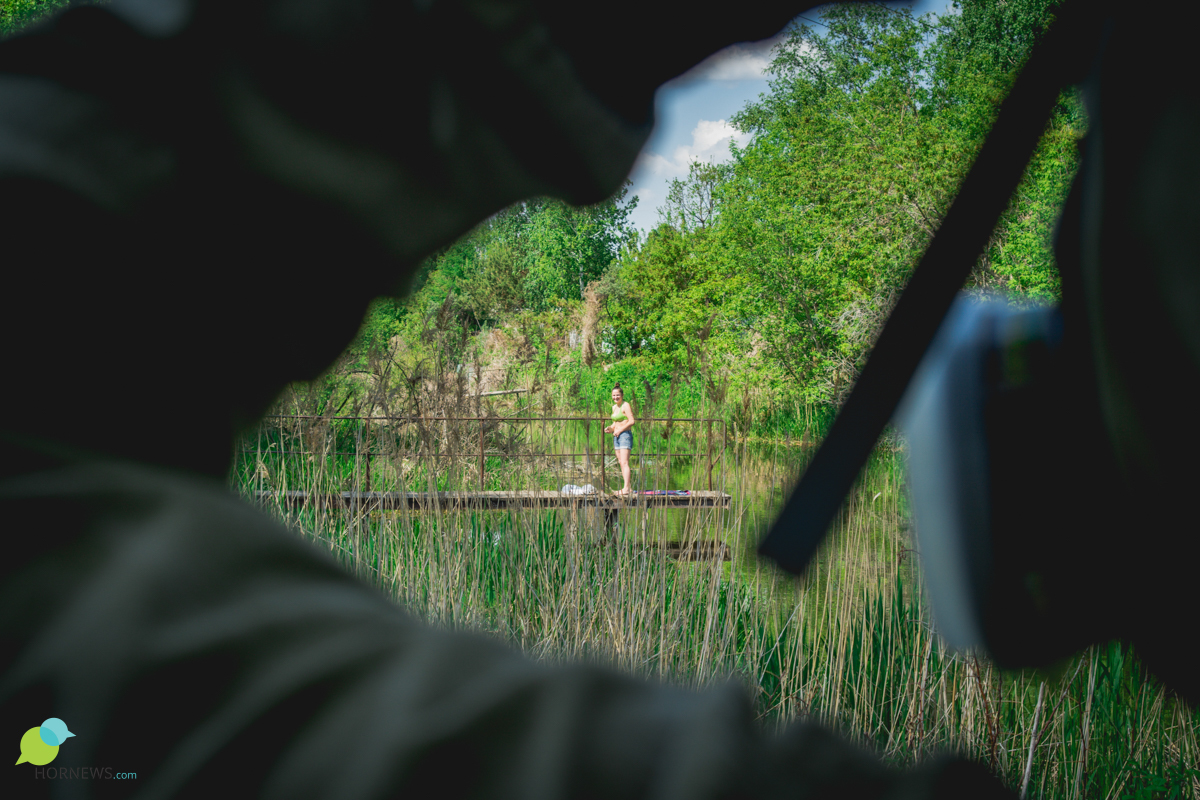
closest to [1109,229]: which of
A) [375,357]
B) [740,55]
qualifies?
[740,55]

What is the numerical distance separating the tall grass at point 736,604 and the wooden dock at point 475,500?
3 cm

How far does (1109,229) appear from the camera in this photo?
0.25 meters

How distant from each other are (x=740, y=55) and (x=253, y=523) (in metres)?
0.26

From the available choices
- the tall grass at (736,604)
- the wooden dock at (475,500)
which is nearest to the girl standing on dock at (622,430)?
the wooden dock at (475,500)

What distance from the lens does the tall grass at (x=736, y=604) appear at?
1923 millimetres

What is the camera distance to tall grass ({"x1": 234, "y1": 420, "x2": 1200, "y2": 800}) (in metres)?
1.92

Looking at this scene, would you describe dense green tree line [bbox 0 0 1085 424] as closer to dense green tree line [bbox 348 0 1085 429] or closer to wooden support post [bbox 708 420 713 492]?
dense green tree line [bbox 348 0 1085 429]

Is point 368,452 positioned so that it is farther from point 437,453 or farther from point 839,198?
point 839,198

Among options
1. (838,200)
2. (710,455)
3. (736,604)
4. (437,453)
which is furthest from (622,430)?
(838,200)

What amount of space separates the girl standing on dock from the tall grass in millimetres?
247

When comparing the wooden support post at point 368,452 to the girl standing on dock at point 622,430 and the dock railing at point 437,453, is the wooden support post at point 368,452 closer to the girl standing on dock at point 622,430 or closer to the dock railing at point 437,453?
the dock railing at point 437,453

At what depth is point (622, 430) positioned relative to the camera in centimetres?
457

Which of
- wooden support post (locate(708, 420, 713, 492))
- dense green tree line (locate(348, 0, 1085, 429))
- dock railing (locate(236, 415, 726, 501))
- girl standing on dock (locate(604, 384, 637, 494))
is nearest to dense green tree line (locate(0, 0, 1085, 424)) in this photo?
dense green tree line (locate(348, 0, 1085, 429))

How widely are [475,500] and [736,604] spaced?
101 centimetres
